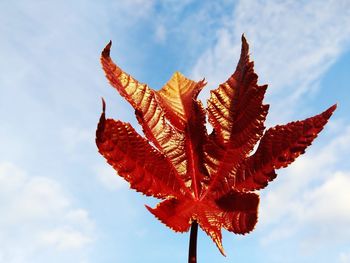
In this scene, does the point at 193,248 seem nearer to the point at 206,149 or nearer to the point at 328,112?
the point at 206,149

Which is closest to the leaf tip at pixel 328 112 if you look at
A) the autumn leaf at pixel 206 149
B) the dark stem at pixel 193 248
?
the autumn leaf at pixel 206 149

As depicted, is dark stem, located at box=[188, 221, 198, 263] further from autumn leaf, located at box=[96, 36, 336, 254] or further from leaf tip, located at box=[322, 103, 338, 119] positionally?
leaf tip, located at box=[322, 103, 338, 119]

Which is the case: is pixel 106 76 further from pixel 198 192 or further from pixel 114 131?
pixel 198 192

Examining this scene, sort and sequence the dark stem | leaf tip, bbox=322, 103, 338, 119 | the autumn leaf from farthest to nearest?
leaf tip, bbox=322, 103, 338, 119 < the autumn leaf < the dark stem

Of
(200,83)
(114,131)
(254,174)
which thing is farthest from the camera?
(200,83)

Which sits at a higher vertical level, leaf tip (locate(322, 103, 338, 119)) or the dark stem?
leaf tip (locate(322, 103, 338, 119))

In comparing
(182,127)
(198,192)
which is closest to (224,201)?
(198,192)

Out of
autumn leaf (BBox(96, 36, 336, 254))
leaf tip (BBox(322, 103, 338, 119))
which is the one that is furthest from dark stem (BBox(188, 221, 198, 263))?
leaf tip (BBox(322, 103, 338, 119))

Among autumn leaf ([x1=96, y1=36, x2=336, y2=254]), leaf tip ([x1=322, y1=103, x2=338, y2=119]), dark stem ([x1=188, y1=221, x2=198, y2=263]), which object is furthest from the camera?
leaf tip ([x1=322, y1=103, x2=338, y2=119])
